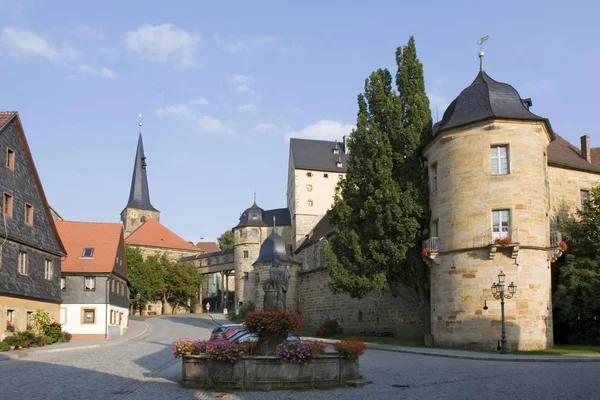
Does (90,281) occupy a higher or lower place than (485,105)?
lower

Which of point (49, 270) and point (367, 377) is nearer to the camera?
point (367, 377)

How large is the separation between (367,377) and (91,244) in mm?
29232

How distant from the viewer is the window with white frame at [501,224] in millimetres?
27359

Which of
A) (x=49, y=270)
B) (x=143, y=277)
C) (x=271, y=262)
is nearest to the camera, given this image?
(x=49, y=270)

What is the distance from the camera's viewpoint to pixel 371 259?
31.4m

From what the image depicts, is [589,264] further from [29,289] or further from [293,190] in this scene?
[293,190]

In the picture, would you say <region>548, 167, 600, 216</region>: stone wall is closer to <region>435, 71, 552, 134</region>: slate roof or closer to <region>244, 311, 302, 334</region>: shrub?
<region>435, 71, 552, 134</region>: slate roof

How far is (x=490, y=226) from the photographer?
27391 mm

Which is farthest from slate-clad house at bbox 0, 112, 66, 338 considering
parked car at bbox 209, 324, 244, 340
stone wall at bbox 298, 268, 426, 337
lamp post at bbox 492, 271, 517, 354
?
lamp post at bbox 492, 271, 517, 354

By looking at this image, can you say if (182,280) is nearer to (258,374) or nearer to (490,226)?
(490,226)

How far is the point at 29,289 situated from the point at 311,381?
2167 cm

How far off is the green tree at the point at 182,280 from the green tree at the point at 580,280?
57269 millimetres

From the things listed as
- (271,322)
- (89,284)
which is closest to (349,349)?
(271,322)

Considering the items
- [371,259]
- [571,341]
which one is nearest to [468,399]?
[371,259]
